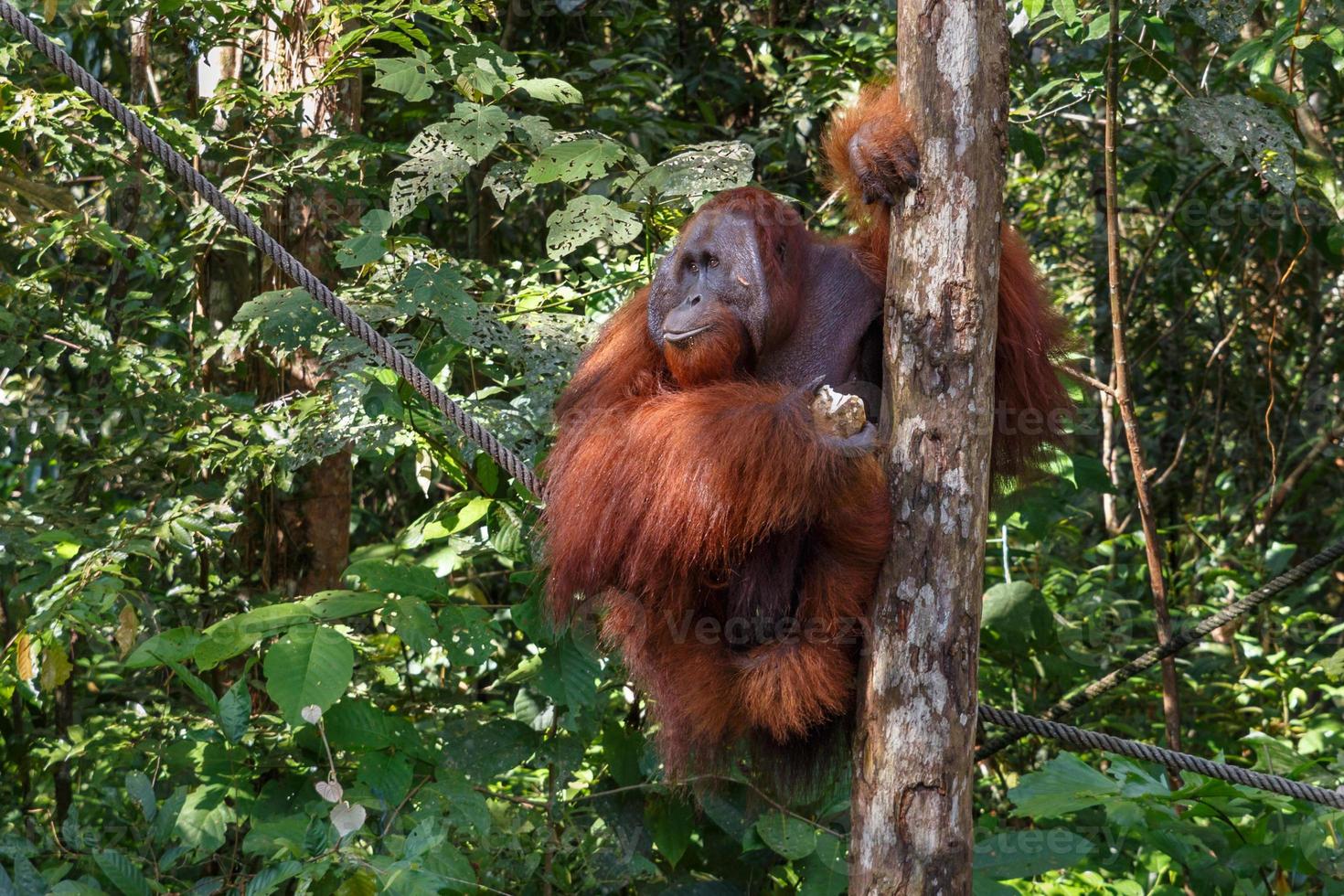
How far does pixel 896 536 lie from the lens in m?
1.89

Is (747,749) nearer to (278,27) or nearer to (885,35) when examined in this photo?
(278,27)

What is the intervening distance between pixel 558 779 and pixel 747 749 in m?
0.54

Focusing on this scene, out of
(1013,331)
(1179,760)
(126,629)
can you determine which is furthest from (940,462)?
(126,629)

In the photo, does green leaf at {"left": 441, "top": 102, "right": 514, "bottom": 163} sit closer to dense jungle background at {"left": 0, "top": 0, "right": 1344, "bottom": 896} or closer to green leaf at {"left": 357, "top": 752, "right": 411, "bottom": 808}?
dense jungle background at {"left": 0, "top": 0, "right": 1344, "bottom": 896}

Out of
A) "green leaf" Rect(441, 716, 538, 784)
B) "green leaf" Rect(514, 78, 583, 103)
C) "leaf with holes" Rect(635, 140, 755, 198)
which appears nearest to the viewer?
"green leaf" Rect(441, 716, 538, 784)

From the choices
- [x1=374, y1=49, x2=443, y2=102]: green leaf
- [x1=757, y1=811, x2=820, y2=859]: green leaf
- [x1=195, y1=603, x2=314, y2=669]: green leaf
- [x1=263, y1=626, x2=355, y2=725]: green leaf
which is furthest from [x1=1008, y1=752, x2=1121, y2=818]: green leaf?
[x1=374, y1=49, x2=443, y2=102]: green leaf

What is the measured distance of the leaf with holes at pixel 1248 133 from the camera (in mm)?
3016

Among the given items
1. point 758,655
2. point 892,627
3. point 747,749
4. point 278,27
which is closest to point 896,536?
point 892,627

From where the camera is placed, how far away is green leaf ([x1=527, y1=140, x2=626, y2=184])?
2781mm

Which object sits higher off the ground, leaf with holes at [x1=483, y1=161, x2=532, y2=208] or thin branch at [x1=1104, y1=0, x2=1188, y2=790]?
leaf with holes at [x1=483, y1=161, x2=532, y2=208]

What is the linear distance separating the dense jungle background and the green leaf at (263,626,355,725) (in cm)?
1

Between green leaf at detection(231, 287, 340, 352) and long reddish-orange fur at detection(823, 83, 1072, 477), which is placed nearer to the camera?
long reddish-orange fur at detection(823, 83, 1072, 477)

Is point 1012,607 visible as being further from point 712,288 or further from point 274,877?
point 274,877

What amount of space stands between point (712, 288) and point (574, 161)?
0.72 m
